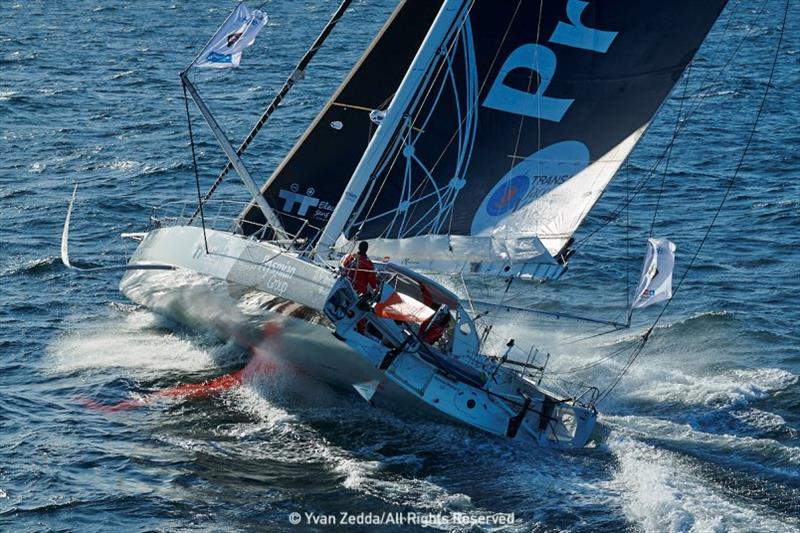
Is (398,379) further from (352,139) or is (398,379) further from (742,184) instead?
(742,184)

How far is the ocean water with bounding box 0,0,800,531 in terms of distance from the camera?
66.5ft

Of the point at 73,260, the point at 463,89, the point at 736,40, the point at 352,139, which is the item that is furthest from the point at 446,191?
the point at 736,40

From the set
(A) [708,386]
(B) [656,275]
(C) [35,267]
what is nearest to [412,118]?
(B) [656,275]

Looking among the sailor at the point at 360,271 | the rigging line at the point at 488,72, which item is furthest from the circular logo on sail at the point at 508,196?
the sailor at the point at 360,271

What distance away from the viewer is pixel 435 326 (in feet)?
77.5

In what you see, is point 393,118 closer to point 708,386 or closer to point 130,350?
point 130,350

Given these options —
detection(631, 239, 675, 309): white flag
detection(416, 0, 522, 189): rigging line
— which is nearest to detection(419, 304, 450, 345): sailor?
detection(416, 0, 522, 189): rigging line

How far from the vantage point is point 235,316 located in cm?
2447

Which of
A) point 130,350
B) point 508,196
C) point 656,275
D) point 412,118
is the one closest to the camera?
point 656,275

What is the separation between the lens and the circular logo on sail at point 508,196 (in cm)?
2342

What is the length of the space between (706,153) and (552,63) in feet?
64.8

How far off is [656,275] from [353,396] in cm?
626

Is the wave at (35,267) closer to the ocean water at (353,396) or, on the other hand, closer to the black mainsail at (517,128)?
the ocean water at (353,396)

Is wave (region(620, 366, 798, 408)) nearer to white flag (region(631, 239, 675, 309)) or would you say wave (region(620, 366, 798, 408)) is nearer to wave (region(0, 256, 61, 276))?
white flag (region(631, 239, 675, 309))
